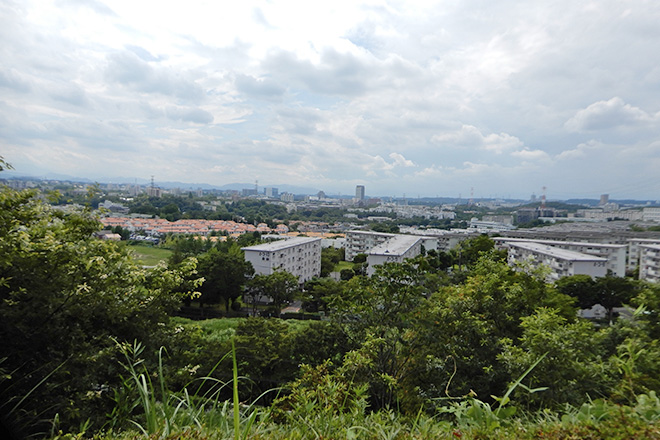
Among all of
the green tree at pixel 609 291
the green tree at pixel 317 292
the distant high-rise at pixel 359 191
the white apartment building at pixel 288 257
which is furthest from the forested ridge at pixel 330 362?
the distant high-rise at pixel 359 191

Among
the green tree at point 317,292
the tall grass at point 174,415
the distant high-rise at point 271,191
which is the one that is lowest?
the green tree at point 317,292

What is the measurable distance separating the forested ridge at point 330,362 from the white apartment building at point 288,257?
10804mm

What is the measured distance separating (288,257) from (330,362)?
13.9m

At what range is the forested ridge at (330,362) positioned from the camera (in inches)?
42.3

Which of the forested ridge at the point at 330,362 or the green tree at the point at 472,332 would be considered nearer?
the forested ridge at the point at 330,362

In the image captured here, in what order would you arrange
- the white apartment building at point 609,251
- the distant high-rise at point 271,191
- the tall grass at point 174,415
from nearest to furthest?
the tall grass at point 174,415
the white apartment building at point 609,251
the distant high-rise at point 271,191

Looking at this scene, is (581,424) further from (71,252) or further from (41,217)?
(41,217)

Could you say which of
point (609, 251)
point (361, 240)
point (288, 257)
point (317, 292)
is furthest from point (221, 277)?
point (609, 251)

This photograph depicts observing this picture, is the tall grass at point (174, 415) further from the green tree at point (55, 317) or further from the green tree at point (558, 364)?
the green tree at point (558, 364)

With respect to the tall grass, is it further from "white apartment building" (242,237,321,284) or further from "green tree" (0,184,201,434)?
"white apartment building" (242,237,321,284)

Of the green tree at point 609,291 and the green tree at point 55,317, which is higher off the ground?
the green tree at point 55,317

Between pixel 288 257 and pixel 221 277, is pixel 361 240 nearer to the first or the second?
pixel 288 257

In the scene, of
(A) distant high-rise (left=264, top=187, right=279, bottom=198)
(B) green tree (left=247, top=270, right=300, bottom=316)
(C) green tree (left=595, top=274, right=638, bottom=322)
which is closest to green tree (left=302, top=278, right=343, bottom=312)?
(B) green tree (left=247, top=270, right=300, bottom=316)

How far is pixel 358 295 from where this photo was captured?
3.61m
